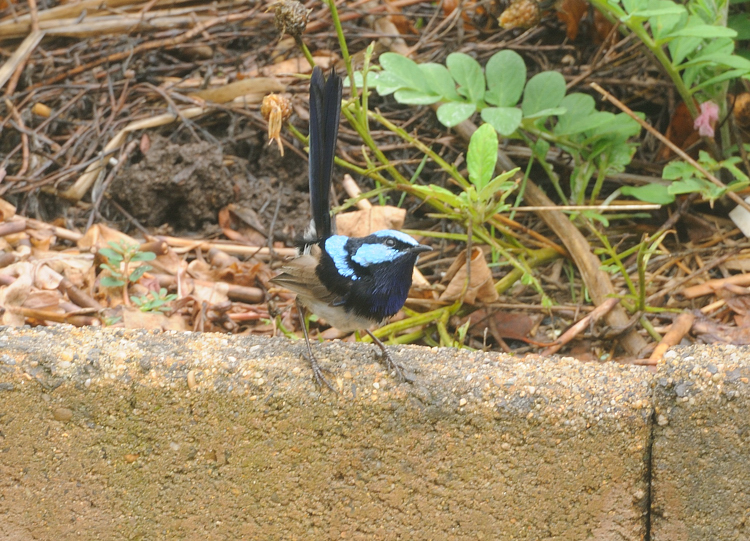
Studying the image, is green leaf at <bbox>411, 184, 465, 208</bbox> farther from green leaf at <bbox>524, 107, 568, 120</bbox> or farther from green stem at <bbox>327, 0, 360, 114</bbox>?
green leaf at <bbox>524, 107, 568, 120</bbox>

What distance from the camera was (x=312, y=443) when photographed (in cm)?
238

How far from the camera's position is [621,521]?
2383mm

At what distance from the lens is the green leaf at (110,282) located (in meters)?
3.38

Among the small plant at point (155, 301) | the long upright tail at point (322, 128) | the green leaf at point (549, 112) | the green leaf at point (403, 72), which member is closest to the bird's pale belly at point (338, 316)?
the long upright tail at point (322, 128)

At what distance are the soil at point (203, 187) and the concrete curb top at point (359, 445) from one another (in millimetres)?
1646

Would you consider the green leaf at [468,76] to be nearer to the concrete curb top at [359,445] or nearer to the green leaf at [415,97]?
the green leaf at [415,97]

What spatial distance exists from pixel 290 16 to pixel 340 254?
84cm

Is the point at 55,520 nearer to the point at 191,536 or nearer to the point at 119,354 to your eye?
the point at 191,536

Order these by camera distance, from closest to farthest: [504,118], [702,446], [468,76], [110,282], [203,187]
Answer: [702,446], [504,118], [110,282], [468,76], [203,187]

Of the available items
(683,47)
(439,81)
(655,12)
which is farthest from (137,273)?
(683,47)

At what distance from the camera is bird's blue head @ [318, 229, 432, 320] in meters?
2.70

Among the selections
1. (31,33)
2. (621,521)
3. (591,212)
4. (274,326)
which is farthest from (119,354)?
(31,33)

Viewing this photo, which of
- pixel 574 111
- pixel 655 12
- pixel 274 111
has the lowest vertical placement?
A: pixel 574 111

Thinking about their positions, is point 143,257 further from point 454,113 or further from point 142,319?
point 454,113
